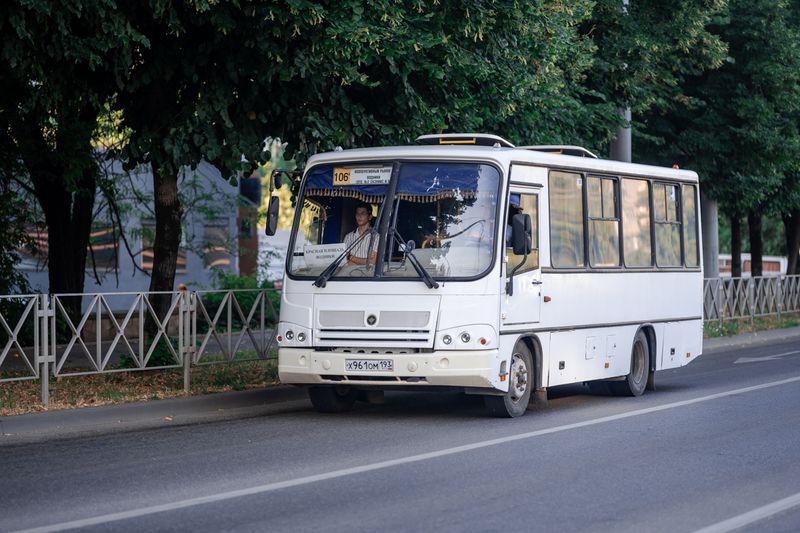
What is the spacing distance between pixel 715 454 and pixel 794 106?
2042cm

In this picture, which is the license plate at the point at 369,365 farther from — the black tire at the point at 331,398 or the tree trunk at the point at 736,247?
the tree trunk at the point at 736,247

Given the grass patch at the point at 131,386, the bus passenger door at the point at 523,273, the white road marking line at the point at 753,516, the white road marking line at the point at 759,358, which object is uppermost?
the bus passenger door at the point at 523,273

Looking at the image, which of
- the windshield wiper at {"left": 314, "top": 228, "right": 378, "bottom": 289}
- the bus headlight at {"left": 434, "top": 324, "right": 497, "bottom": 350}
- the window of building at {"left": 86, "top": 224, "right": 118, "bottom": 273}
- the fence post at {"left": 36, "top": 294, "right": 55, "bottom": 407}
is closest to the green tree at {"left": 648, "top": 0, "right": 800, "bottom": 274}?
the window of building at {"left": 86, "top": 224, "right": 118, "bottom": 273}

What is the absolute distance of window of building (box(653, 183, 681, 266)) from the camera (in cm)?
1764

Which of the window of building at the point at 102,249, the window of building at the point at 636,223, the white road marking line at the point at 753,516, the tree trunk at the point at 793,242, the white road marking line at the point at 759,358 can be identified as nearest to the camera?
the white road marking line at the point at 753,516

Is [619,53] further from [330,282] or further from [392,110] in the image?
[330,282]

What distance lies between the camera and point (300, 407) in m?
15.2

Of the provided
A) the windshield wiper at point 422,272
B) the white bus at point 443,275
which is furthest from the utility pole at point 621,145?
the windshield wiper at point 422,272

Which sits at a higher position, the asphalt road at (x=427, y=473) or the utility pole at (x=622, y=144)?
the utility pole at (x=622, y=144)

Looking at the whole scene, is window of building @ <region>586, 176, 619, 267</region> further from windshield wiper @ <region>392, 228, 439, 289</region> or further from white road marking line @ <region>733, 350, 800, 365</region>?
white road marking line @ <region>733, 350, 800, 365</region>

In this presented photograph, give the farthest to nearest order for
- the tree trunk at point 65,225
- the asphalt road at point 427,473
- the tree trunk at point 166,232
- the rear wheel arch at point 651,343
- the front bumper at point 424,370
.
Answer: the tree trunk at point 65,225, the rear wheel arch at point 651,343, the tree trunk at point 166,232, the front bumper at point 424,370, the asphalt road at point 427,473

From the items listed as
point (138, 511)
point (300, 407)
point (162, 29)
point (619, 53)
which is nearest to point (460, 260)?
point (300, 407)

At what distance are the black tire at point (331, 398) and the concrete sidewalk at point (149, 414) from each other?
62cm

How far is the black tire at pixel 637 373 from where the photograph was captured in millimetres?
16906
